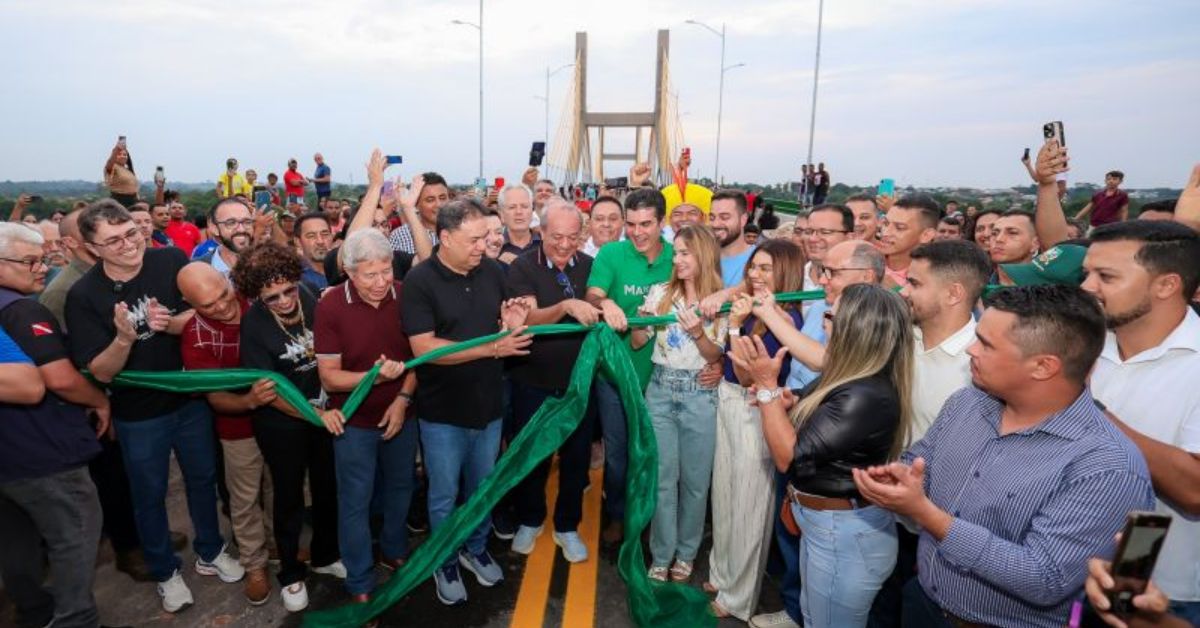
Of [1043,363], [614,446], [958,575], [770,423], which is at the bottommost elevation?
[614,446]

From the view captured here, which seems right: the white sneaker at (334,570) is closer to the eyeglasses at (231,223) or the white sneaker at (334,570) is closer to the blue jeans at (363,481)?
the blue jeans at (363,481)

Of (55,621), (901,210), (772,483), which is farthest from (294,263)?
(901,210)

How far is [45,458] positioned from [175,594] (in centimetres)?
120

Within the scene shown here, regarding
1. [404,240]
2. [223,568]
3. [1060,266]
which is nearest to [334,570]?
[223,568]

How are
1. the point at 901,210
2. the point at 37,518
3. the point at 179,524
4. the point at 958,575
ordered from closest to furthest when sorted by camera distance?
the point at 958,575 → the point at 37,518 → the point at 901,210 → the point at 179,524

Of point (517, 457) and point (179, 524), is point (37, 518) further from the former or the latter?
point (517, 457)

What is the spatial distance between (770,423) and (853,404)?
0.34 metres

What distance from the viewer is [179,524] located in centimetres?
454

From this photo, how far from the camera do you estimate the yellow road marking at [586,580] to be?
3.52 meters

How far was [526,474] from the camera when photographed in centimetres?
335

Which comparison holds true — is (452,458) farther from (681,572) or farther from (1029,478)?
(1029,478)

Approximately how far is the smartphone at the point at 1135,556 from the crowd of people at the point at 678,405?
1.5 inches

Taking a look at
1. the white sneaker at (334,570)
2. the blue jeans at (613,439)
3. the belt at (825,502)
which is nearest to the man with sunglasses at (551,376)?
the blue jeans at (613,439)

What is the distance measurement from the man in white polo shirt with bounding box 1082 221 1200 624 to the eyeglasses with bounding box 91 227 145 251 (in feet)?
14.9
